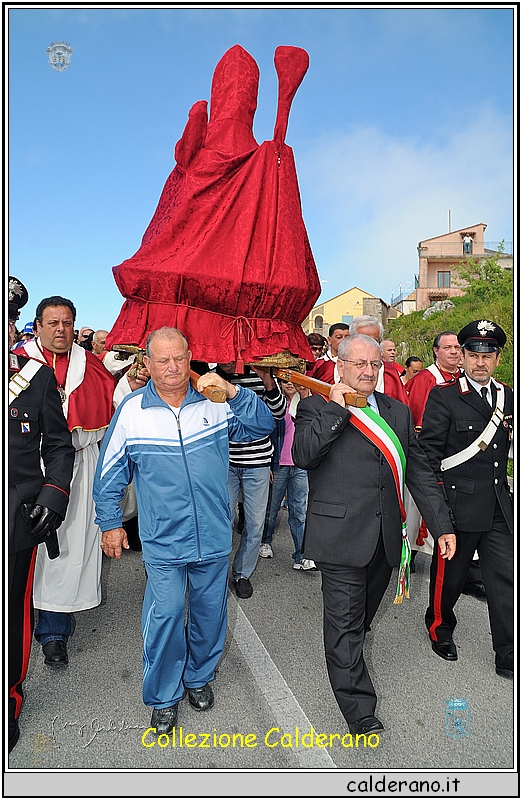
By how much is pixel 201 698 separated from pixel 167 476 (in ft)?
4.30

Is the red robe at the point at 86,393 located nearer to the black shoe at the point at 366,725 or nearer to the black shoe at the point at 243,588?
the black shoe at the point at 243,588

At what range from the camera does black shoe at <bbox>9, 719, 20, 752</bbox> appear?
2930 mm

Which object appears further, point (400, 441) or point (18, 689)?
point (400, 441)

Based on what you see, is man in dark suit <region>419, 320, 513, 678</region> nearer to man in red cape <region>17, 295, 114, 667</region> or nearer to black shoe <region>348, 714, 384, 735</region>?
black shoe <region>348, 714, 384, 735</region>

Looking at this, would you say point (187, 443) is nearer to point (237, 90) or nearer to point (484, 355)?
point (484, 355)

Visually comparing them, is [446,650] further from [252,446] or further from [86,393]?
[86,393]

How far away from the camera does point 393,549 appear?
3268 mm

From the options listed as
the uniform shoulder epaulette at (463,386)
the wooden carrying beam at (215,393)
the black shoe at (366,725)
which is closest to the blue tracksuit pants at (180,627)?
the black shoe at (366,725)

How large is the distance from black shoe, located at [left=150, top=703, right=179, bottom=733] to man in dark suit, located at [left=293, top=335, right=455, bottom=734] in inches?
33.9

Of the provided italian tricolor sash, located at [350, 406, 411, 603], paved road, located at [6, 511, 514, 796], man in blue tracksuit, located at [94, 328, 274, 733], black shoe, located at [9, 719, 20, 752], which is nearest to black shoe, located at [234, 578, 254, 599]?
paved road, located at [6, 511, 514, 796]

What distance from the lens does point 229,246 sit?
3.57m

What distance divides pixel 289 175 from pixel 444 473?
2269 mm

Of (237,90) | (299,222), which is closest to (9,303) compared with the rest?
(299,222)

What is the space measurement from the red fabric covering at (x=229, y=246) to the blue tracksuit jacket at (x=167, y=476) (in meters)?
0.57
